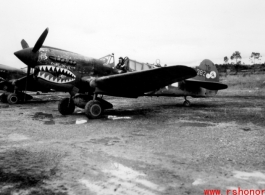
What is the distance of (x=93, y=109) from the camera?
743cm

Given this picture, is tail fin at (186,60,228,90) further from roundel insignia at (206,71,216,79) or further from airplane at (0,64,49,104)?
airplane at (0,64,49,104)

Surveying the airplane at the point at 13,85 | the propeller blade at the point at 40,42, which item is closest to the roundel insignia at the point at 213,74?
the propeller blade at the point at 40,42

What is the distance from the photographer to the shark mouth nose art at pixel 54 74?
25.4 ft

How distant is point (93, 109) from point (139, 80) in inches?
65.8

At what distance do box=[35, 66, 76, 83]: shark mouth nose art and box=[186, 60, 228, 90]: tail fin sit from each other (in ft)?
19.3

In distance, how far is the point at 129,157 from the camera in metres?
3.61

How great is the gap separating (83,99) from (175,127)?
3742 mm

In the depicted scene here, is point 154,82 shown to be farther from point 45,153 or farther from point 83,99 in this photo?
point 45,153

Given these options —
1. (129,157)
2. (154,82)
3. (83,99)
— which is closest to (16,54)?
(83,99)

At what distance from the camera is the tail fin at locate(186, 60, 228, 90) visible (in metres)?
11.5

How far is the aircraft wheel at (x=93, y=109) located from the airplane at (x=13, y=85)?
24.7ft

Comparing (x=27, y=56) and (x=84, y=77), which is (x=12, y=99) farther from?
(x=84, y=77)

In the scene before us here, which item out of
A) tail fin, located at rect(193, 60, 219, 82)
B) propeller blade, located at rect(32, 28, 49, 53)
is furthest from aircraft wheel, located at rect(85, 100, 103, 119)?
tail fin, located at rect(193, 60, 219, 82)

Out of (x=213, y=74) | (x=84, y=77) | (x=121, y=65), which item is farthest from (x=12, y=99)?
(x=213, y=74)
